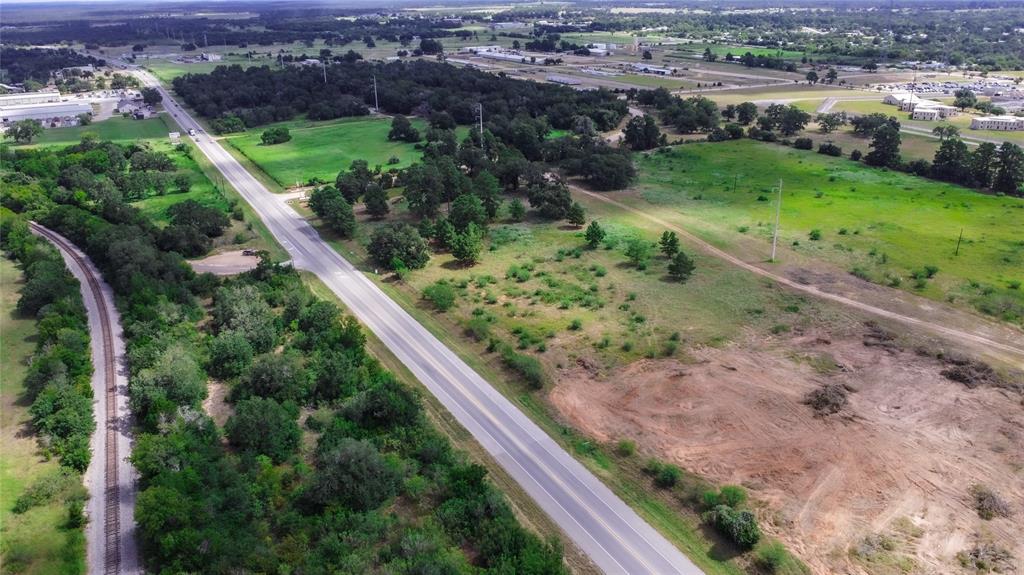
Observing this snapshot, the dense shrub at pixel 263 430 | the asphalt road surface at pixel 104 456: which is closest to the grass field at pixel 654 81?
the asphalt road surface at pixel 104 456

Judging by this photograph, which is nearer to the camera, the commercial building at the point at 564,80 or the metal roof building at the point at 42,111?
the metal roof building at the point at 42,111

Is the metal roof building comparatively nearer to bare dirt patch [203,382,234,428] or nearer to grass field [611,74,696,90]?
bare dirt patch [203,382,234,428]

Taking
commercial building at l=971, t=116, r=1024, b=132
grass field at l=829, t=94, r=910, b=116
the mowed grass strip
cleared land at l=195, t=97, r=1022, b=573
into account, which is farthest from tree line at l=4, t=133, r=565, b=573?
grass field at l=829, t=94, r=910, b=116

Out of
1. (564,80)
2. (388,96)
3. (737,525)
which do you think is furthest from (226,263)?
(564,80)

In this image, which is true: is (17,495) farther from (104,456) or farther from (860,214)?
(860,214)

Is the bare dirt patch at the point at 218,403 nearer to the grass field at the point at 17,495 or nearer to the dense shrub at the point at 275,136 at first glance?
the grass field at the point at 17,495

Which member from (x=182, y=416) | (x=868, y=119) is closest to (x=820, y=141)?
(x=868, y=119)
